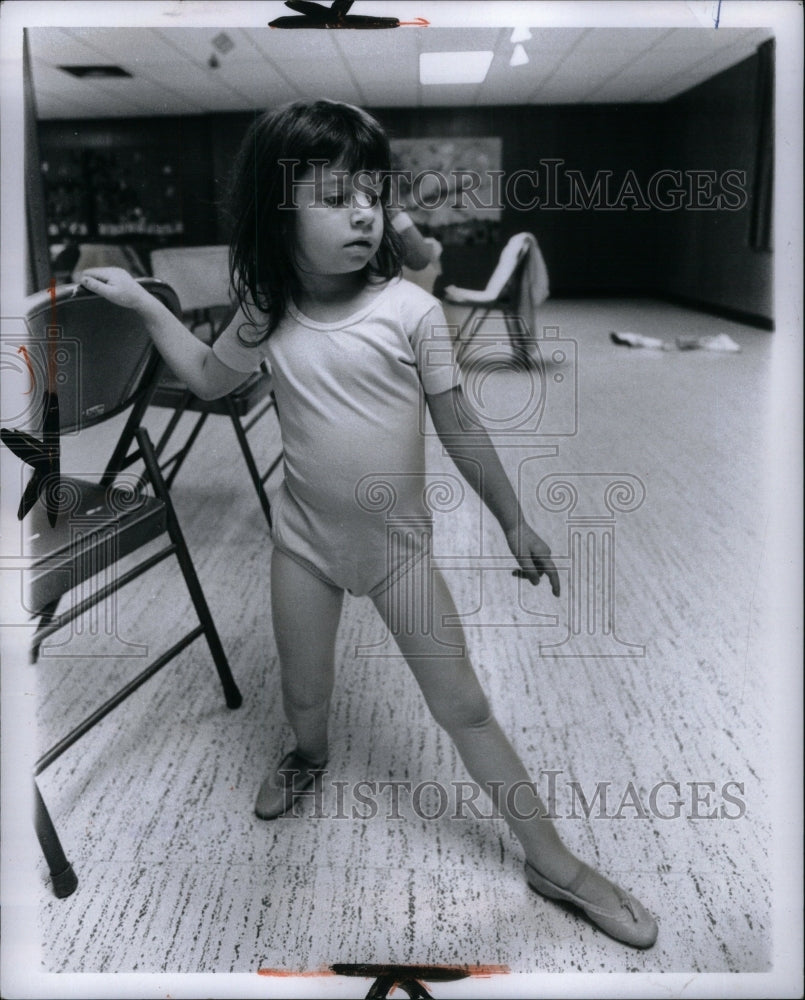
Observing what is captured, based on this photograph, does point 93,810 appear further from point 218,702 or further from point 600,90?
point 600,90

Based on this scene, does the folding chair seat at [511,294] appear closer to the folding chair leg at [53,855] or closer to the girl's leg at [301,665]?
the girl's leg at [301,665]

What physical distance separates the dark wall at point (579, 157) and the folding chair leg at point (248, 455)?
0.81 ft

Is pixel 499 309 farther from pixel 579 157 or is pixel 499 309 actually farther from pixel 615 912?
pixel 615 912

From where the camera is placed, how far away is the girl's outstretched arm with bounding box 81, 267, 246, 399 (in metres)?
0.90

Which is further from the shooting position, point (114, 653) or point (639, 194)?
point (114, 653)

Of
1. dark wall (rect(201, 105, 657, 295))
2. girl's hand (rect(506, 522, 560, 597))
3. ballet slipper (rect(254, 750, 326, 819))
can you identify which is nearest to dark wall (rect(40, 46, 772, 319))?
dark wall (rect(201, 105, 657, 295))

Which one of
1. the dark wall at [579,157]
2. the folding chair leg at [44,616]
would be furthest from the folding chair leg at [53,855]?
the dark wall at [579,157]

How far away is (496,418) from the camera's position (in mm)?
913

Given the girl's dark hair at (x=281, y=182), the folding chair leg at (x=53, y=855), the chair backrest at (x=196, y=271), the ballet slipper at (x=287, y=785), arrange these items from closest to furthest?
the girl's dark hair at (x=281, y=182) → the chair backrest at (x=196, y=271) → the folding chair leg at (x=53, y=855) → the ballet slipper at (x=287, y=785)

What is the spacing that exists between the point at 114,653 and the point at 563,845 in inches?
26.9

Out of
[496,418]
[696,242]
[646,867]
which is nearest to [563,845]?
[646,867]

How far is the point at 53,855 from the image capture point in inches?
39.6

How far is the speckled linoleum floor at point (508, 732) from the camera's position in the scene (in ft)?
3.06

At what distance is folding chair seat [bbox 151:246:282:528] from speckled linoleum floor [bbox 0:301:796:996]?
0.08 feet
